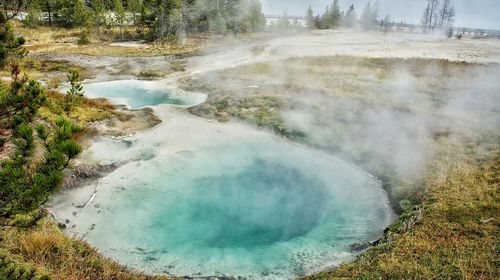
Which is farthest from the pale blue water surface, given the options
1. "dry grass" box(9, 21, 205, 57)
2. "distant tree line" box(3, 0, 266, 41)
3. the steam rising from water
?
"distant tree line" box(3, 0, 266, 41)

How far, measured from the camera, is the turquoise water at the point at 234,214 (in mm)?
11070

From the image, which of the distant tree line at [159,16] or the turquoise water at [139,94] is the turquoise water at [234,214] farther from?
the distant tree line at [159,16]

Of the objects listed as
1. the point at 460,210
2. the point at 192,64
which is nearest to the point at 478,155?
the point at 460,210

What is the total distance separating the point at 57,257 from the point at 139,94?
21.0m

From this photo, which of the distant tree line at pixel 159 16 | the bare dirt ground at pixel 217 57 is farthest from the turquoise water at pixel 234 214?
the distant tree line at pixel 159 16

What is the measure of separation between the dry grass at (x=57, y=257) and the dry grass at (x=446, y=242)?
16.7ft

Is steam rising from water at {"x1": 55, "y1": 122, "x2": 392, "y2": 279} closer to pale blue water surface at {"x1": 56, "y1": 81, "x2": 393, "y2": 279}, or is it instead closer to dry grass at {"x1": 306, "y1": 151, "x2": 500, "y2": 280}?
pale blue water surface at {"x1": 56, "y1": 81, "x2": 393, "y2": 279}

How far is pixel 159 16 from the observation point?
57.5 metres

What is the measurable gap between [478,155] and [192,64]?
30359 mm

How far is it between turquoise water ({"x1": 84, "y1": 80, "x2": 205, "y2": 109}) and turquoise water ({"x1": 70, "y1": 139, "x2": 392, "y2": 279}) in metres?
9.73

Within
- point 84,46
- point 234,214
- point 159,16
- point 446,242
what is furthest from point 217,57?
point 446,242

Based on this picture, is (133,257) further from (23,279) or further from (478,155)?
(478,155)

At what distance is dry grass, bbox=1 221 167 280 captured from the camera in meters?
8.66

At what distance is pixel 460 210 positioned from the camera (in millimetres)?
12070
